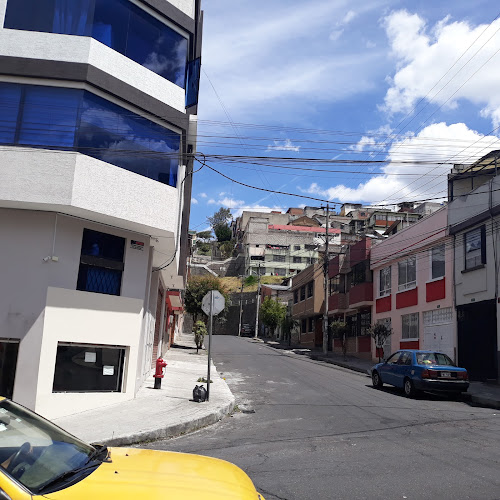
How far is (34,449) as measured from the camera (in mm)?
3686

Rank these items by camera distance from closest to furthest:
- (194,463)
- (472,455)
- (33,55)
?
1. (194,463)
2. (472,455)
3. (33,55)

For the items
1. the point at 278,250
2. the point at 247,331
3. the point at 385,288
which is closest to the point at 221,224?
the point at 278,250

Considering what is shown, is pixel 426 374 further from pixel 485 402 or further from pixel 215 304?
pixel 215 304

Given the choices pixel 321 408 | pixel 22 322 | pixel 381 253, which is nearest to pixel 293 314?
pixel 381 253

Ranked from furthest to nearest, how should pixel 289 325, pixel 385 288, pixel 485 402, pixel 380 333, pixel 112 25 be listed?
pixel 289 325
pixel 385 288
pixel 380 333
pixel 485 402
pixel 112 25

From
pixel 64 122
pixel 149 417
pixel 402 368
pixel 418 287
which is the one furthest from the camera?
pixel 418 287

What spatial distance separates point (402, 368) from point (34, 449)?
14612 mm

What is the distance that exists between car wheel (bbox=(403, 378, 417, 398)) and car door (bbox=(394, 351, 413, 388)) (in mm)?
192

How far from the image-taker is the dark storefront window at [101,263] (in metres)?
12.2

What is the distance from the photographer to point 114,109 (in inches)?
491

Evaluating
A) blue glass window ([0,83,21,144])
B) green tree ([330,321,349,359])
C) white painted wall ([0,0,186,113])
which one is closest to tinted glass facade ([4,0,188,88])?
white painted wall ([0,0,186,113])

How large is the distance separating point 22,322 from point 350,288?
27098mm

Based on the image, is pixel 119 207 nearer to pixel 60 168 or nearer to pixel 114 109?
pixel 60 168

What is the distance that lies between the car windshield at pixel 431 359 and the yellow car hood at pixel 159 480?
1322 centimetres
